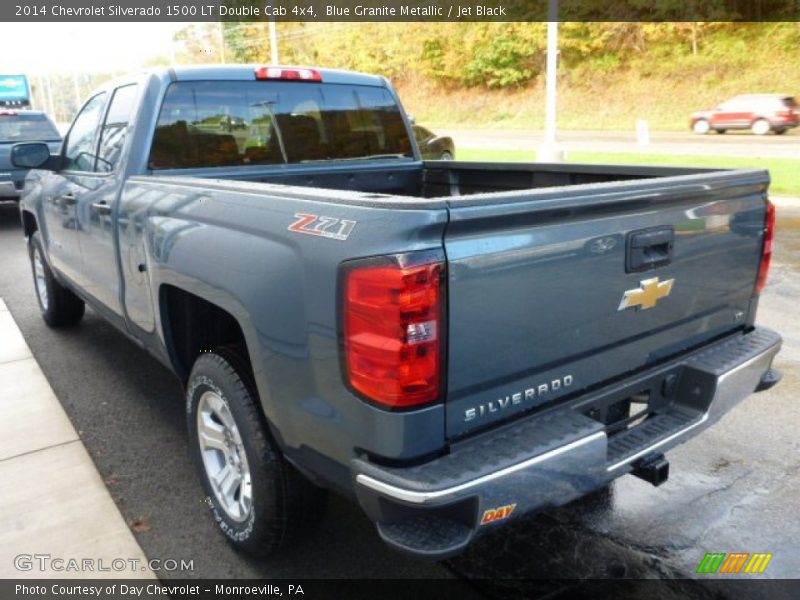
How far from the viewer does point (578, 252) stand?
89.4 inches

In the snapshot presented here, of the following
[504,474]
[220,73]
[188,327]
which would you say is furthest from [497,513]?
[220,73]

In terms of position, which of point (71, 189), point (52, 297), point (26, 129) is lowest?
point (52, 297)

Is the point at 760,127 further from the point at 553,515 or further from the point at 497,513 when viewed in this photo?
the point at 497,513

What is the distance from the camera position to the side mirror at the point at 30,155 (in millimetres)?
4531

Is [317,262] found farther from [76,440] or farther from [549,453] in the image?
[76,440]

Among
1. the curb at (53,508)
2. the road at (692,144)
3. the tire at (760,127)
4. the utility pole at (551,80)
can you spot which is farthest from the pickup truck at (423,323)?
the tire at (760,127)

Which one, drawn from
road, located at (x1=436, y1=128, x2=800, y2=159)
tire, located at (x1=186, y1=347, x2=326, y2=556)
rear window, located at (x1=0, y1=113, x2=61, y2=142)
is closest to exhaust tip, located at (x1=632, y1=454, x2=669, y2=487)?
tire, located at (x1=186, y1=347, x2=326, y2=556)

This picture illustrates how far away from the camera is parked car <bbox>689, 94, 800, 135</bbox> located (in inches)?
1129

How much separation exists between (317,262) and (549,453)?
903mm

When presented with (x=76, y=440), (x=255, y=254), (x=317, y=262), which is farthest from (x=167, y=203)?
(x=76, y=440)

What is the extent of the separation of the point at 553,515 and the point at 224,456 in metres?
1.50

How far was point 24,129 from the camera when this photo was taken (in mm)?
12609

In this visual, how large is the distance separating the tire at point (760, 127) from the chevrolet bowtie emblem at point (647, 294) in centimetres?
3099

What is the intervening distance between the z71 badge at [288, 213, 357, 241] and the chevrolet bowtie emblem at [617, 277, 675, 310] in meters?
1.03
